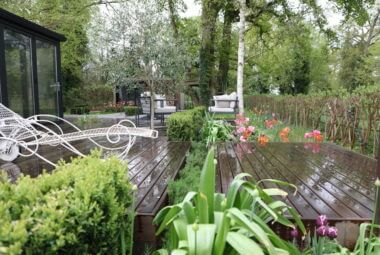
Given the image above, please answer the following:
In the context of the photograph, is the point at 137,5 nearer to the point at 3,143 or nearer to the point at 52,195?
the point at 3,143

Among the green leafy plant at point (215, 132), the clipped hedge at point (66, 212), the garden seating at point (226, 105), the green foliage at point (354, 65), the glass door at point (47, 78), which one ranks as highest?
the green foliage at point (354, 65)

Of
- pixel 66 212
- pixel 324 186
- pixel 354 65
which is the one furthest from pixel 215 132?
pixel 354 65

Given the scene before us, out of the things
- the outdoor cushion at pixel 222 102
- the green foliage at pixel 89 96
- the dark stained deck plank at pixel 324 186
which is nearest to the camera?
the dark stained deck plank at pixel 324 186

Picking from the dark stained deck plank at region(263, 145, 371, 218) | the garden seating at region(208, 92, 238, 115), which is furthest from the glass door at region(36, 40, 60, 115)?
the dark stained deck plank at region(263, 145, 371, 218)

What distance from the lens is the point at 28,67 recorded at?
6719mm

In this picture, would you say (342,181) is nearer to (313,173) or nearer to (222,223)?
(313,173)

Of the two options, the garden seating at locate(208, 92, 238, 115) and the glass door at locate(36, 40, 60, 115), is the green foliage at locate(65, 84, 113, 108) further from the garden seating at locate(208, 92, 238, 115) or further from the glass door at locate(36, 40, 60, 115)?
the glass door at locate(36, 40, 60, 115)

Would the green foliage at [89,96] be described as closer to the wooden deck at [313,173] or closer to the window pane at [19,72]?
the window pane at [19,72]

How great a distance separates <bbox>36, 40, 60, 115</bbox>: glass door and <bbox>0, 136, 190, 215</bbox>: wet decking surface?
248cm

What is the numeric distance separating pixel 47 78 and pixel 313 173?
6.41m

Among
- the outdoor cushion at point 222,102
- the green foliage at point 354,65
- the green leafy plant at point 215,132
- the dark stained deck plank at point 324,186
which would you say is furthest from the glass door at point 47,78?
the green foliage at point 354,65

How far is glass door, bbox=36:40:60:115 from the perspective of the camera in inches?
282

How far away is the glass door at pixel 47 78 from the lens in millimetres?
7152

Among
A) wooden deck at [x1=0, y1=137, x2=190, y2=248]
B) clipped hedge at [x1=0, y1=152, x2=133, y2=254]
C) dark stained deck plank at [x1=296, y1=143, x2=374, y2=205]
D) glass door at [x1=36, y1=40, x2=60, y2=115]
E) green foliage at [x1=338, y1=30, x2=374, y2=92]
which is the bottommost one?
dark stained deck plank at [x1=296, y1=143, x2=374, y2=205]
